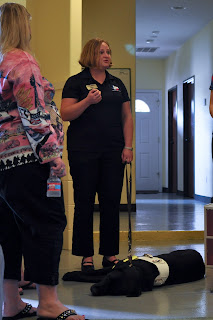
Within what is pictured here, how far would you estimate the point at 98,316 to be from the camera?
254cm

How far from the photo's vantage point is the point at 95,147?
3.42m

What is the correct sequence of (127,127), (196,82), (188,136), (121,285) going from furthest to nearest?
(188,136)
(196,82)
(127,127)
(121,285)

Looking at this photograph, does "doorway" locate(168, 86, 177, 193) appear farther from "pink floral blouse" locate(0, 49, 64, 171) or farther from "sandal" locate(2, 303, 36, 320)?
"pink floral blouse" locate(0, 49, 64, 171)

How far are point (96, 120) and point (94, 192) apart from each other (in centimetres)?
42

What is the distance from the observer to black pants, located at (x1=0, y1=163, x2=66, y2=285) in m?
2.26

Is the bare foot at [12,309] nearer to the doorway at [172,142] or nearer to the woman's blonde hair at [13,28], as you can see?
the woman's blonde hair at [13,28]

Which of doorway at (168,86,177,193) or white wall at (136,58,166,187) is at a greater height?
white wall at (136,58,166,187)

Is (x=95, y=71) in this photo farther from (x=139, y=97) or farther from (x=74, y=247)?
(x=139, y=97)

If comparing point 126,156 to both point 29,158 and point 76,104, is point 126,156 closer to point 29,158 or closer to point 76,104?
point 76,104

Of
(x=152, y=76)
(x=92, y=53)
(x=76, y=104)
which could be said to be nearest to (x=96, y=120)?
(x=76, y=104)

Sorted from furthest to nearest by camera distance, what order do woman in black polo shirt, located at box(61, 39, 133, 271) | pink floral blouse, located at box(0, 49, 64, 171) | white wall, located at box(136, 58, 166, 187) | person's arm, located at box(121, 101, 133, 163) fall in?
white wall, located at box(136, 58, 166, 187) < person's arm, located at box(121, 101, 133, 163) < woman in black polo shirt, located at box(61, 39, 133, 271) < pink floral blouse, located at box(0, 49, 64, 171)

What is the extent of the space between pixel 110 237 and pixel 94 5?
194 inches

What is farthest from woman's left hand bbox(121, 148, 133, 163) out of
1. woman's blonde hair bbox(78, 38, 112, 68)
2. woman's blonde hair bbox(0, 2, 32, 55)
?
woman's blonde hair bbox(0, 2, 32, 55)

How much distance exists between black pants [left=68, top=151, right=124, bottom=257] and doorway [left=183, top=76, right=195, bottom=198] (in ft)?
24.8
